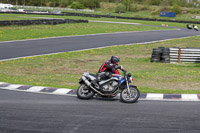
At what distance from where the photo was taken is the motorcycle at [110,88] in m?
9.69

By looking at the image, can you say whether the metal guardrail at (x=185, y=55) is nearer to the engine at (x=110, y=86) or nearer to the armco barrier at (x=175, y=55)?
the armco barrier at (x=175, y=55)

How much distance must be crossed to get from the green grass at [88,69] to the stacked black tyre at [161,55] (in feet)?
1.54

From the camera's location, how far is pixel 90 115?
8109 millimetres

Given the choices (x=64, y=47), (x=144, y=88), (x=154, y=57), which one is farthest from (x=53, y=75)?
(x=64, y=47)

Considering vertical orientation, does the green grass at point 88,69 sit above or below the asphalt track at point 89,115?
below

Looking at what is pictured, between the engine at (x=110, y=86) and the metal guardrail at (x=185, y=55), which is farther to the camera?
the metal guardrail at (x=185, y=55)

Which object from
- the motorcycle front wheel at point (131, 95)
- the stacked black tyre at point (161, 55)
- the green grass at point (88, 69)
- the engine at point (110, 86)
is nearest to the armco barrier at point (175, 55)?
the stacked black tyre at point (161, 55)

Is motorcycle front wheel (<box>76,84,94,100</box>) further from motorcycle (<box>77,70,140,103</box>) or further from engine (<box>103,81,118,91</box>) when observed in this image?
engine (<box>103,81,118,91</box>)

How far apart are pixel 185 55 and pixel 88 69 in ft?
21.3

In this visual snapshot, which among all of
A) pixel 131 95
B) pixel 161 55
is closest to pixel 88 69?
pixel 161 55

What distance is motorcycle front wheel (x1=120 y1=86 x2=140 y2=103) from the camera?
955 cm

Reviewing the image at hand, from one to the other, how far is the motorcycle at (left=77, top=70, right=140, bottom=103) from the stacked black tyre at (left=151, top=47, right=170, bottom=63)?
9.19 meters

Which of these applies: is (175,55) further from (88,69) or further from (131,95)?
(131,95)

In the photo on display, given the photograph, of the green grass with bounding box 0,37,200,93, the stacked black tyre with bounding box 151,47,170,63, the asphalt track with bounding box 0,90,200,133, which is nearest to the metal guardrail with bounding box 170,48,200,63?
the stacked black tyre with bounding box 151,47,170,63
